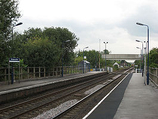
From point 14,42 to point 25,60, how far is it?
11166 mm

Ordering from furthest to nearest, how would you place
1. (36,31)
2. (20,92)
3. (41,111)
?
1. (36,31)
2. (20,92)
3. (41,111)

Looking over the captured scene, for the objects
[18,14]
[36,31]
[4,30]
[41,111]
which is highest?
[36,31]

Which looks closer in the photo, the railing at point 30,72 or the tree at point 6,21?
the tree at point 6,21

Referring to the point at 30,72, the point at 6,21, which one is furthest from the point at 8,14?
the point at 30,72

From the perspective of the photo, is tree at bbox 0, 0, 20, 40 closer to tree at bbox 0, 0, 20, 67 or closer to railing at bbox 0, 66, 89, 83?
tree at bbox 0, 0, 20, 67

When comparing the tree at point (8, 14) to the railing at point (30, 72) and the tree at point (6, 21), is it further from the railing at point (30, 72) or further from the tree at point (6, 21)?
the railing at point (30, 72)

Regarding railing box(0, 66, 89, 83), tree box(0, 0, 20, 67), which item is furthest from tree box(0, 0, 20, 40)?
railing box(0, 66, 89, 83)

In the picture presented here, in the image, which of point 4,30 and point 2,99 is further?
point 4,30

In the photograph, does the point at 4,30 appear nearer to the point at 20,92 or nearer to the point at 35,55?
the point at 20,92

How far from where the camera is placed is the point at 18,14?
19453 mm

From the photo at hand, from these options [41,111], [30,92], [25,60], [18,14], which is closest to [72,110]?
[41,111]

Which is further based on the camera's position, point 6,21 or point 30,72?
point 30,72

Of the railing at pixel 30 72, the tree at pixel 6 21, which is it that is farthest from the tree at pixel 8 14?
the railing at pixel 30 72

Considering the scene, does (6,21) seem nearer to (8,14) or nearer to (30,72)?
(8,14)
